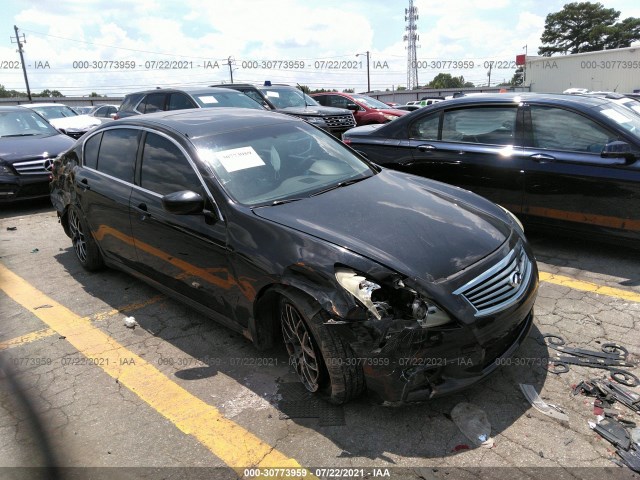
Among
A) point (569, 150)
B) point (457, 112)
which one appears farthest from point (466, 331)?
point (457, 112)

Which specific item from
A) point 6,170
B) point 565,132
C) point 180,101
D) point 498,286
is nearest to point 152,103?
point 180,101

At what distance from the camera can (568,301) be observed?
3959 millimetres

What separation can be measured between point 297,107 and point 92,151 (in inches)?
314

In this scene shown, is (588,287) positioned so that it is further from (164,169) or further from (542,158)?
(164,169)

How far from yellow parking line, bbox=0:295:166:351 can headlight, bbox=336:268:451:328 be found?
2.51 m

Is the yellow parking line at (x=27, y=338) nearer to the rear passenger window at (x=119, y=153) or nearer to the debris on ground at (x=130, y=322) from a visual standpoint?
the debris on ground at (x=130, y=322)

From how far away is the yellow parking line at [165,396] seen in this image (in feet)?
8.33

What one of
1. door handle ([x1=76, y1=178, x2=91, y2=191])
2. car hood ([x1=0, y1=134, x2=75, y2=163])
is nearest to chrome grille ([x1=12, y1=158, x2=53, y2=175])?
car hood ([x1=0, y1=134, x2=75, y2=163])

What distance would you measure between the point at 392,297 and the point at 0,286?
4426 mm

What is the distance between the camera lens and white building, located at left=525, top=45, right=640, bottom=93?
30906 millimetres

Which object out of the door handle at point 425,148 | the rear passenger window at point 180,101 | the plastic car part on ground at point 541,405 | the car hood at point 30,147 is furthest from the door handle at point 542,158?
the car hood at point 30,147

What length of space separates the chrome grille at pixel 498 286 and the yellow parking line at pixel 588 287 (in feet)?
4.91

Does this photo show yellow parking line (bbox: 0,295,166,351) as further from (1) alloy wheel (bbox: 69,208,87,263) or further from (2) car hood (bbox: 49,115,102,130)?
(2) car hood (bbox: 49,115,102,130)

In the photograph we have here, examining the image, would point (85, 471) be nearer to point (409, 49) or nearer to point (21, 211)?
point (21, 211)
